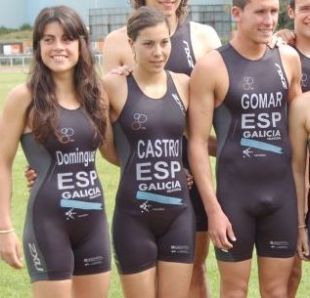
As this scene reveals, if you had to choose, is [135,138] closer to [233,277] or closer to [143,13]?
[143,13]

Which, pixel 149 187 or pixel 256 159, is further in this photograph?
pixel 256 159

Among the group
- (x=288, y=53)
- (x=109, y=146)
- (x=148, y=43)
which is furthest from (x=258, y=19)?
(x=109, y=146)

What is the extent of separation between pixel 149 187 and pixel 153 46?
823mm

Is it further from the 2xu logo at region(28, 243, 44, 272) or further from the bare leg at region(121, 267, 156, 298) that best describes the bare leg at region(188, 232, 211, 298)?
the 2xu logo at region(28, 243, 44, 272)

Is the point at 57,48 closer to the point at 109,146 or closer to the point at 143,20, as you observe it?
the point at 143,20

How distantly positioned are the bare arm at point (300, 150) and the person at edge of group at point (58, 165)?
1.20 meters

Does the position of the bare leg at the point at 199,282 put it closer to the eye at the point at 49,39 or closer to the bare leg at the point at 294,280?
the bare leg at the point at 294,280

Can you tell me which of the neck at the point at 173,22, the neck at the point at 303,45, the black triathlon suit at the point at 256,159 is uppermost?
the neck at the point at 173,22

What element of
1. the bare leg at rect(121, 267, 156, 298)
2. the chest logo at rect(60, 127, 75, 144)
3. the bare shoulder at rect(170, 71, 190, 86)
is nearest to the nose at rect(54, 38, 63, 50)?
the chest logo at rect(60, 127, 75, 144)

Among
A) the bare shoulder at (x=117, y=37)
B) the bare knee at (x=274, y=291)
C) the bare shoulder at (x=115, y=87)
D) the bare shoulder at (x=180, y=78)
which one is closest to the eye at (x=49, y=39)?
the bare shoulder at (x=115, y=87)

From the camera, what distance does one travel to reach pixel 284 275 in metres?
4.96

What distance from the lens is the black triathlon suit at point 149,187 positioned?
4734mm

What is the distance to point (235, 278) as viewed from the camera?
4918 mm

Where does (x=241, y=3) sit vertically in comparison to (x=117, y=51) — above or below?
above
